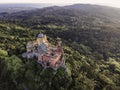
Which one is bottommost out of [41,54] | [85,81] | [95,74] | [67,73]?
[95,74]

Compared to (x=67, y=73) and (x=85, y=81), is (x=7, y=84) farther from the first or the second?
→ (x=85, y=81)

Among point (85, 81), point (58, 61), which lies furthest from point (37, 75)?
point (85, 81)

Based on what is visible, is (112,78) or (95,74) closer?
(95,74)

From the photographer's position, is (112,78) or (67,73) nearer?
(67,73)

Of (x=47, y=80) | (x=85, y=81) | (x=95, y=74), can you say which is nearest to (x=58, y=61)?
(x=47, y=80)

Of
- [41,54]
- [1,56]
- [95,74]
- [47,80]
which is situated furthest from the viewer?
[95,74]

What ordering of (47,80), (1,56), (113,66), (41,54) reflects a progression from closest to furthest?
(47,80), (41,54), (1,56), (113,66)

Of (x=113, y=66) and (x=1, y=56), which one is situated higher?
(x=1, y=56)

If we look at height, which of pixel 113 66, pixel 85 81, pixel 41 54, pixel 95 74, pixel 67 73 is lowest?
pixel 113 66

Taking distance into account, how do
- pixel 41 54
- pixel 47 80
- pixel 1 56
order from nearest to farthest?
pixel 47 80 → pixel 41 54 → pixel 1 56

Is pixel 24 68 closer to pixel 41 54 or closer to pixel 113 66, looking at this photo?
pixel 41 54
